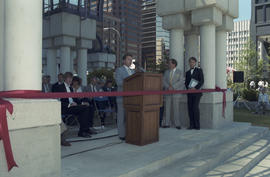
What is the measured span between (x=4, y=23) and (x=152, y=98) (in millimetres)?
3037

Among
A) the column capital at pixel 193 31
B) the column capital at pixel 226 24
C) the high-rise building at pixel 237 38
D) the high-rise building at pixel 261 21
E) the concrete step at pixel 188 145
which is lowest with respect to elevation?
the concrete step at pixel 188 145

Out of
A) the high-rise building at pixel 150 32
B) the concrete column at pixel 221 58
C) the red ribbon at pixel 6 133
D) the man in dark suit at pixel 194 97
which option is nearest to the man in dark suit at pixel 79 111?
the man in dark suit at pixel 194 97

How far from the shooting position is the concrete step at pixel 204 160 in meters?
3.95

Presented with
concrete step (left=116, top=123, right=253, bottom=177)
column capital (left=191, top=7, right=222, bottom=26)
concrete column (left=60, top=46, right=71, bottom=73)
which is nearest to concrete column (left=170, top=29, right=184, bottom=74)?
column capital (left=191, top=7, right=222, bottom=26)

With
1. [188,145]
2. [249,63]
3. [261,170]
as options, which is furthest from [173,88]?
[249,63]

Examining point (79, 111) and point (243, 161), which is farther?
point (79, 111)

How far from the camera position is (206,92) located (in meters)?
7.36

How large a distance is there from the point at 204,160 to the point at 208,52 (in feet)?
12.2

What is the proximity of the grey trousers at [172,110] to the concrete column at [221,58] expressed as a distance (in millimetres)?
1829

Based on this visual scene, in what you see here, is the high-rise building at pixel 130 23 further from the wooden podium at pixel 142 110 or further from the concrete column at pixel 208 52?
the wooden podium at pixel 142 110

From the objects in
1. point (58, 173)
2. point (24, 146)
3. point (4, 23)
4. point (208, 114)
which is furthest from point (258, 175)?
point (4, 23)

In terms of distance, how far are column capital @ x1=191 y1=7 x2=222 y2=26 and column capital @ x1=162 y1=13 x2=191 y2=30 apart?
0.33 metres

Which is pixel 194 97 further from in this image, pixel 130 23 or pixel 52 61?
pixel 130 23

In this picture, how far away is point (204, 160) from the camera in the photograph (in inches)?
179
